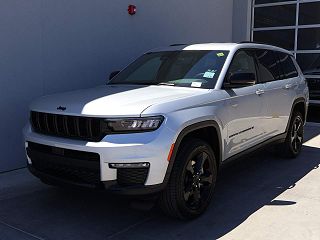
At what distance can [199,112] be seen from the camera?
4250 mm

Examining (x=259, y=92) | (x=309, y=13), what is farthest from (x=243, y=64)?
(x=309, y=13)

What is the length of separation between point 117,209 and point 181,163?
1049mm

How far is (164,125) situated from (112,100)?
66 centimetres

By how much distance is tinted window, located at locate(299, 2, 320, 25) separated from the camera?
1090 centimetres

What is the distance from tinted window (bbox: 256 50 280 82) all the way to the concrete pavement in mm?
1382

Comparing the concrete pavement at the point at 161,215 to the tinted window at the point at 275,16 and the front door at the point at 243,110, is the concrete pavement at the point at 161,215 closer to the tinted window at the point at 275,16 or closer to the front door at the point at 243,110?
the front door at the point at 243,110

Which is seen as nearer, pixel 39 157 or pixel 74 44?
pixel 39 157

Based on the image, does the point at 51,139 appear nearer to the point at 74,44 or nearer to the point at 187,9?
the point at 74,44

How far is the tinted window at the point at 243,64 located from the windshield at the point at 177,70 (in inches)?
5.4

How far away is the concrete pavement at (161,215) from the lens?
4.01 meters

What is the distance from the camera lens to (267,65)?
6055mm

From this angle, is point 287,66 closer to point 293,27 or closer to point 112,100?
point 112,100

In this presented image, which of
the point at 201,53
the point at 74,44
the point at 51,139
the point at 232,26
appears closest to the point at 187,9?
the point at 232,26

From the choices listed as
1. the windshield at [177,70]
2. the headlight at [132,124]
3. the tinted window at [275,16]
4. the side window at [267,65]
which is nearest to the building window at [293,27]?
the tinted window at [275,16]
